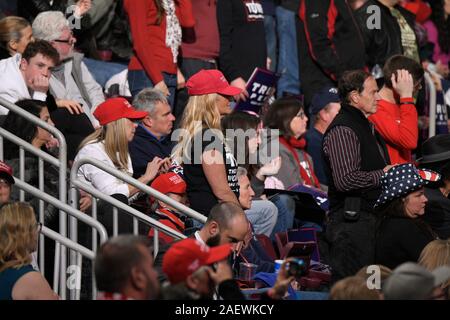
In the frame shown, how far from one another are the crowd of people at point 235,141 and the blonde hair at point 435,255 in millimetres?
10

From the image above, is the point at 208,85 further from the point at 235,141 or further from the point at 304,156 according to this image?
the point at 304,156

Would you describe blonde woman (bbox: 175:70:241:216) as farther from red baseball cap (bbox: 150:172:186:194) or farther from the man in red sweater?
the man in red sweater

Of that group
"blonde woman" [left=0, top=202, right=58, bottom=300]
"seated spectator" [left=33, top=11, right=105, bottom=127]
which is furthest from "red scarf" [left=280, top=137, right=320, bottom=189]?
"blonde woman" [left=0, top=202, right=58, bottom=300]

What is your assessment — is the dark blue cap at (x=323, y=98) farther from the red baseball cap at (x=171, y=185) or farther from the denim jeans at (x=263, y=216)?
the red baseball cap at (x=171, y=185)

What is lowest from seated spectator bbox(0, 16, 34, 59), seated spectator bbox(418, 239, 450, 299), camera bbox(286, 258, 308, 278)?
seated spectator bbox(418, 239, 450, 299)

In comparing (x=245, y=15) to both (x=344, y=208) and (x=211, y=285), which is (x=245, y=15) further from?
(x=211, y=285)

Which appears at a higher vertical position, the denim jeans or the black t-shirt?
the black t-shirt

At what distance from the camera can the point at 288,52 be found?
12.8 m

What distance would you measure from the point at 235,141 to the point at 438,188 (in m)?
2.02

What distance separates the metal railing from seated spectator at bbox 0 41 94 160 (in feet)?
4.24

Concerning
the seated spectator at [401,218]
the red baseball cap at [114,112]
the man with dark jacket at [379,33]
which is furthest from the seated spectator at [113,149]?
the man with dark jacket at [379,33]

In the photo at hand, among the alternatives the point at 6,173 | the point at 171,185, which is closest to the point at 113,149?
the point at 171,185

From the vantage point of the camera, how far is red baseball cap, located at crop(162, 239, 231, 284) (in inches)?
243

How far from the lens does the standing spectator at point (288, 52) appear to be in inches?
500
